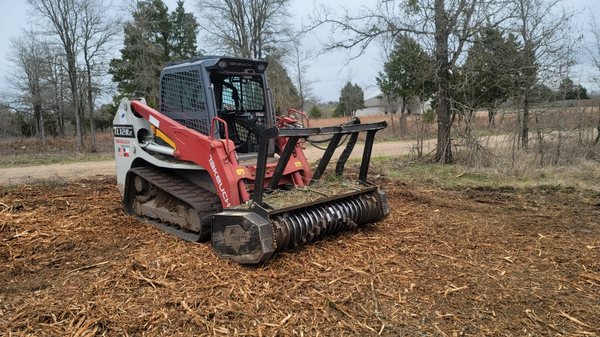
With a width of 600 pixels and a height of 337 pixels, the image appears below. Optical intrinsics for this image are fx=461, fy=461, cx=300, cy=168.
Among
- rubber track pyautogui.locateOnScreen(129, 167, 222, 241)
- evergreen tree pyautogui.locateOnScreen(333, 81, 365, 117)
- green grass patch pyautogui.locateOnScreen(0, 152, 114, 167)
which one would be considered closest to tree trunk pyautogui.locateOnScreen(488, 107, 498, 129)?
rubber track pyautogui.locateOnScreen(129, 167, 222, 241)

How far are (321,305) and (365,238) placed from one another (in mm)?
1908

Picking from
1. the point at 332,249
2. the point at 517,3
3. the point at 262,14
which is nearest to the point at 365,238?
the point at 332,249

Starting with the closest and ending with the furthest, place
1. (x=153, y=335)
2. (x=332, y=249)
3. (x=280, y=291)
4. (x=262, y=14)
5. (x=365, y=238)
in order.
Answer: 1. (x=153, y=335)
2. (x=280, y=291)
3. (x=332, y=249)
4. (x=365, y=238)
5. (x=262, y=14)

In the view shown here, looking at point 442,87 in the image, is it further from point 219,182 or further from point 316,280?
point 316,280

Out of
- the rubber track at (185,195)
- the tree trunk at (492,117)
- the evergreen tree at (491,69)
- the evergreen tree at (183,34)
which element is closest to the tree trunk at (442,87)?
the evergreen tree at (491,69)

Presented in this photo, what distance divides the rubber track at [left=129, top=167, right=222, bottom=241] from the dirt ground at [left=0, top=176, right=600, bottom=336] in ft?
0.50

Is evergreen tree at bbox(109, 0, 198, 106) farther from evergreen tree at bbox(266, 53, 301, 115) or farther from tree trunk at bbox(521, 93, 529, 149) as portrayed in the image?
tree trunk at bbox(521, 93, 529, 149)

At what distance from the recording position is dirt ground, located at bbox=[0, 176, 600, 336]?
348 cm

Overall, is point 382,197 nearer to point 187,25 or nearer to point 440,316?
point 440,316

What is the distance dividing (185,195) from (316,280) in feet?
6.82

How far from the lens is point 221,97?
615cm

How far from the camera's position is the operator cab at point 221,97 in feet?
18.4

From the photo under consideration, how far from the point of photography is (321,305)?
150 inches

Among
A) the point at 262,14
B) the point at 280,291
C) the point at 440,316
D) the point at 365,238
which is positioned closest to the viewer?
the point at 440,316
